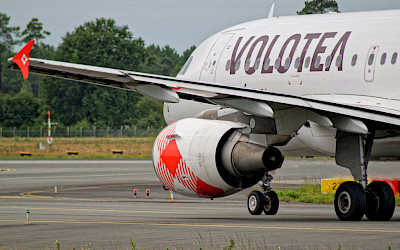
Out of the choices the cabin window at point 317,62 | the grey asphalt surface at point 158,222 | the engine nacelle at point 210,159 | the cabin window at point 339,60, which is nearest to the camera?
the grey asphalt surface at point 158,222

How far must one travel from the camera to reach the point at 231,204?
28297 millimetres

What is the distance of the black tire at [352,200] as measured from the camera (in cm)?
1823

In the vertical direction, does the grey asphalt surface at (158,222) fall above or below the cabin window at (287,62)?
below

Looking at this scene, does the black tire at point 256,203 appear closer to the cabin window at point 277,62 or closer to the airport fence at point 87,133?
the cabin window at point 277,62

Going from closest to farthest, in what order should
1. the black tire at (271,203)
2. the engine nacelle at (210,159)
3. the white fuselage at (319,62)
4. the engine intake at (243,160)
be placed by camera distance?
the white fuselage at (319,62)
the engine intake at (243,160)
the engine nacelle at (210,159)
the black tire at (271,203)

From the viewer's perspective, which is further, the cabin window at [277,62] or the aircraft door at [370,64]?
the cabin window at [277,62]

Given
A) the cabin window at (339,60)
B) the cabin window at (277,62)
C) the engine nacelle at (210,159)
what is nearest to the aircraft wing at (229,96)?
the engine nacelle at (210,159)

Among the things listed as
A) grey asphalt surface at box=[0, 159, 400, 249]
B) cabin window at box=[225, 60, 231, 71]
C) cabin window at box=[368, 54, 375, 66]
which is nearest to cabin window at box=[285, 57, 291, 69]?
cabin window at box=[225, 60, 231, 71]

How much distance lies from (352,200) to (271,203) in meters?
3.87

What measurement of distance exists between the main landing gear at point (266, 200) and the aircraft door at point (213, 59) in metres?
3.75

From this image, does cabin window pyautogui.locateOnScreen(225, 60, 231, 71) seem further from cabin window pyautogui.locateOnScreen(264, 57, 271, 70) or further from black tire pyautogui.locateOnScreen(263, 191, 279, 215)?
black tire pyautogui.locateOnScreen(263, 191, 279, 215)

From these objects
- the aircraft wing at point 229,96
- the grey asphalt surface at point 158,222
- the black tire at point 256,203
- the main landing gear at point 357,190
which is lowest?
the grey asphalt surface at point 158,222

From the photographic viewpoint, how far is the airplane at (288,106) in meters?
16.9

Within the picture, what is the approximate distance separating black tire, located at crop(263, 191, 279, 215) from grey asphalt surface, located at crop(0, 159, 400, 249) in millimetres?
256
